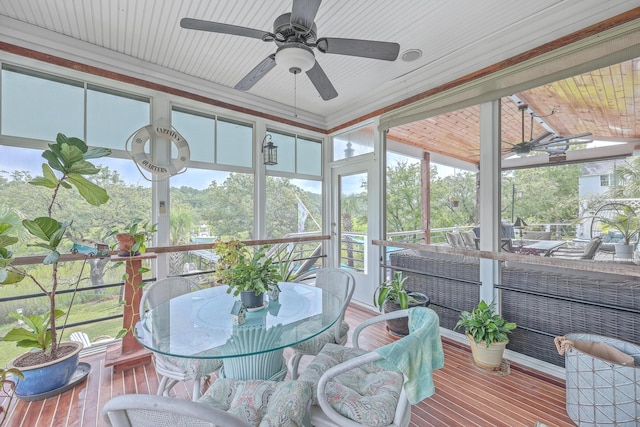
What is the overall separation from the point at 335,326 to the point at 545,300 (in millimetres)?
1750

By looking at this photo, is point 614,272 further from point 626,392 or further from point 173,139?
point 173,139

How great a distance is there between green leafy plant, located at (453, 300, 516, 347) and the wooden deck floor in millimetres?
282

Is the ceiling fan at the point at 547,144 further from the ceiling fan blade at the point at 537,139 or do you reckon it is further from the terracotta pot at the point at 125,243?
the terracotta pot at the point at 125,243

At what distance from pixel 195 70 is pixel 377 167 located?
96.8 inches

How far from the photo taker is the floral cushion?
1.08 metres

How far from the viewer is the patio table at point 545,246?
2.34 metres

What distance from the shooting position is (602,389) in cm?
161

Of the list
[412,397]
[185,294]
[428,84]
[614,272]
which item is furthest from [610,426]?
[428,84]

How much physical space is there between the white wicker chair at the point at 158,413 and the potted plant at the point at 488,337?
2194mm

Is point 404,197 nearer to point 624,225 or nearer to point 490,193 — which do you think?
point 490,193

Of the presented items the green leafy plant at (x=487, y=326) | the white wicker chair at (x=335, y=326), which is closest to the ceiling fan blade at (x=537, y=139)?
the green leafy plant at (x=487, y=326)

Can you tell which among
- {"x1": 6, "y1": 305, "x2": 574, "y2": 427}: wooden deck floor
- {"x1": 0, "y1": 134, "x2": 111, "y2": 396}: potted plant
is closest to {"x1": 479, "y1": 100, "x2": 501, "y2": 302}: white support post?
{"x1": 6, "y1": 305, "x2": 574, "y2": 427}: wooden deck floor

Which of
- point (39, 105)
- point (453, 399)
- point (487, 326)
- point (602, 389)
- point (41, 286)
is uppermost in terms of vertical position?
point (39, 105)

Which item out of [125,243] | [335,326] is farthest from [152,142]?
[335,326]
